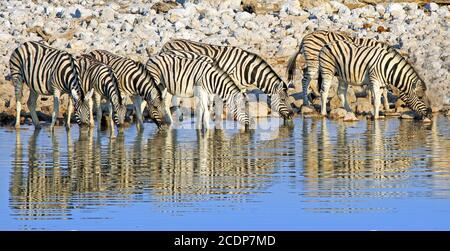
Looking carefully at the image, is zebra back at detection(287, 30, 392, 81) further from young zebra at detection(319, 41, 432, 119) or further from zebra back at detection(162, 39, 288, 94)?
zebra back at detection(162, 39, 288, 94)

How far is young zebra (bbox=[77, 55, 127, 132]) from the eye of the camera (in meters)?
25.0

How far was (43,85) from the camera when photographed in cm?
2612

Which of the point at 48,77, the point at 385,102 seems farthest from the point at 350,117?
the point at 48,77

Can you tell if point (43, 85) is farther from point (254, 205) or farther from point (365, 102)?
point (254, 205)

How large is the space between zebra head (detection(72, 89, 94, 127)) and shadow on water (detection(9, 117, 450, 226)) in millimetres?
642

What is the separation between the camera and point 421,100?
27.2 m

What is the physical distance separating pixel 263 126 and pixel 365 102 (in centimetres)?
355

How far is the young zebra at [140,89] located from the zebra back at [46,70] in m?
0.91

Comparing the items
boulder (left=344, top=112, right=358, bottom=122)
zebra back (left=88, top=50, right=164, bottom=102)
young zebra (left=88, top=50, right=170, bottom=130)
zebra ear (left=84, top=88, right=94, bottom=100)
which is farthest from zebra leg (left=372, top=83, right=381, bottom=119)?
zebra ear (left=84, top=88, right=94, bottom=100)

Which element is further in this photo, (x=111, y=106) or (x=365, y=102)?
(x=365, y=102)

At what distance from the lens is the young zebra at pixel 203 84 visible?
2502cm

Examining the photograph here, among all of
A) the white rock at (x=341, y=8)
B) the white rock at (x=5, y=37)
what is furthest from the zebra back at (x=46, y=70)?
the white rock at (x=341, y=8)
